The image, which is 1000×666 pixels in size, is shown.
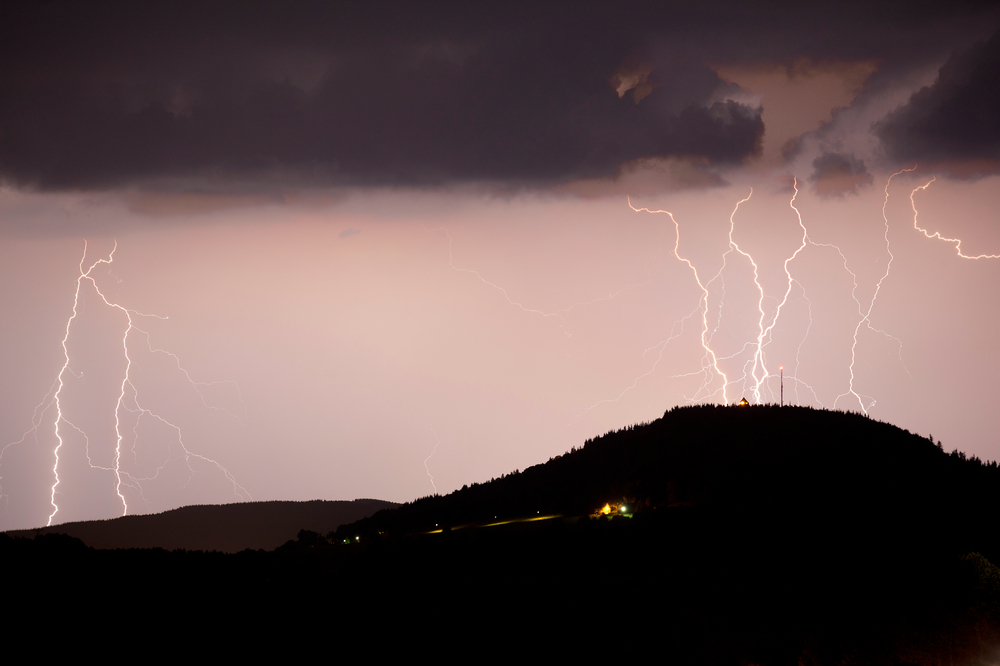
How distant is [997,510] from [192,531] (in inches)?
2878

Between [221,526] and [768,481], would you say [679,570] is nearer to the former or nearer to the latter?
[768,481]

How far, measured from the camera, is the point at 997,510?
5369cm

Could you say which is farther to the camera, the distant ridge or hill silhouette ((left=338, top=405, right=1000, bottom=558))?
the distant ridge

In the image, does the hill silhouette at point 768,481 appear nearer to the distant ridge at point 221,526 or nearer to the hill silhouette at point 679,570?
the hill silhouette at point 679,570

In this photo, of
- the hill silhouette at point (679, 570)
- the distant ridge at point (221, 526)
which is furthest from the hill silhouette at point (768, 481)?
the distant ridge at point (221, 526)

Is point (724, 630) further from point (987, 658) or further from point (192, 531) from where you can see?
point (192, 531)

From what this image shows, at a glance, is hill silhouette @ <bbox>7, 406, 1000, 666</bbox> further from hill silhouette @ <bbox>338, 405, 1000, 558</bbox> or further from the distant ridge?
the distant ridge

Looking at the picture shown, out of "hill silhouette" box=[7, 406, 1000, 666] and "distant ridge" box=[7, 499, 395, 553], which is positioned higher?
"distant ridge" box=[7, 499, 395, 553]

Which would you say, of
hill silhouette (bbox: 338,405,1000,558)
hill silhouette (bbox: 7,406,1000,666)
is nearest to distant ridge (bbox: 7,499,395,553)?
hill silhouette (bbox: 338,405,1000,558)

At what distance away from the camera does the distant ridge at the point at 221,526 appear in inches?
3745

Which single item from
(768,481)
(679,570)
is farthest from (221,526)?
(679,570)

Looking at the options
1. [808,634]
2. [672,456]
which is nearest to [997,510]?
[672,456]

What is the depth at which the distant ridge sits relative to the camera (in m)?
95.1

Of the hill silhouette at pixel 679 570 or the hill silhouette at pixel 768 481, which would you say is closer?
the hill silhouette at pixel 679 570
